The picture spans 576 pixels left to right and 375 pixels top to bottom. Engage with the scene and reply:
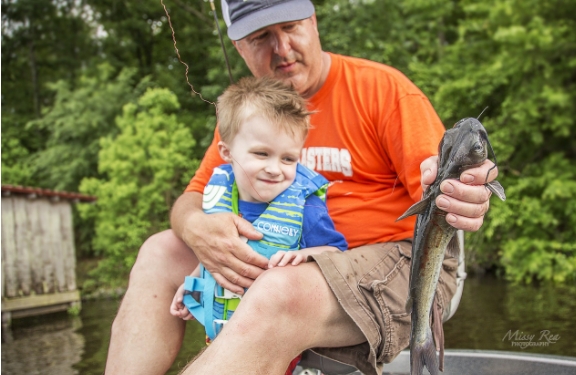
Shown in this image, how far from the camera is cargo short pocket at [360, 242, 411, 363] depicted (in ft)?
6.72

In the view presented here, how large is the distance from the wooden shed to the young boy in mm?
9336

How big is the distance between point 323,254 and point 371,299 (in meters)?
0.24

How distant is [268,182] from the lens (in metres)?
2.22

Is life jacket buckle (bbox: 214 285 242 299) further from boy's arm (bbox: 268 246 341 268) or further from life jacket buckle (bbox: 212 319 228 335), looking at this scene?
boy's arm (bbox: 268 246 341 268)

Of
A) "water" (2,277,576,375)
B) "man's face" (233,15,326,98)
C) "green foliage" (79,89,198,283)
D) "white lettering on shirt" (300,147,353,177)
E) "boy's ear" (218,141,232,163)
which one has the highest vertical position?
"man's face" (233,15,326,98)

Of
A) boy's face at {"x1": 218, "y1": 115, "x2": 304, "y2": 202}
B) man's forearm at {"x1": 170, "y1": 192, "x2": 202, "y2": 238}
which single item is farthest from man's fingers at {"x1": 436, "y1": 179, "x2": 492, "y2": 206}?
man's forearm at {"x1": 170, "y1": 192, "x2": 202, "y2": 238}

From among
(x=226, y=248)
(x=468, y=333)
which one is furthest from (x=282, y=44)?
(x=468, y=333)

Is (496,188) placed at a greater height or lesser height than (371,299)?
greater

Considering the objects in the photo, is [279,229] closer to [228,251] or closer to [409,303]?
[228,251]

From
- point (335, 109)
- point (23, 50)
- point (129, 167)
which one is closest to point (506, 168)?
point (129, 167)

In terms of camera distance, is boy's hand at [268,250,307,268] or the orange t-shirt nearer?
boy's hand at [268,250,307,268]

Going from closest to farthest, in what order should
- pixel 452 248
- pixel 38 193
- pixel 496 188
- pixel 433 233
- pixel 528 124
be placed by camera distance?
pixel 496 188 → pixel 433 233 → pixel 452 248 → pixel 528 124 → pixel 38 193

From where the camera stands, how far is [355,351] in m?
2.11

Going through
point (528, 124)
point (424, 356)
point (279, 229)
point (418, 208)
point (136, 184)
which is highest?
point (528, 124)
